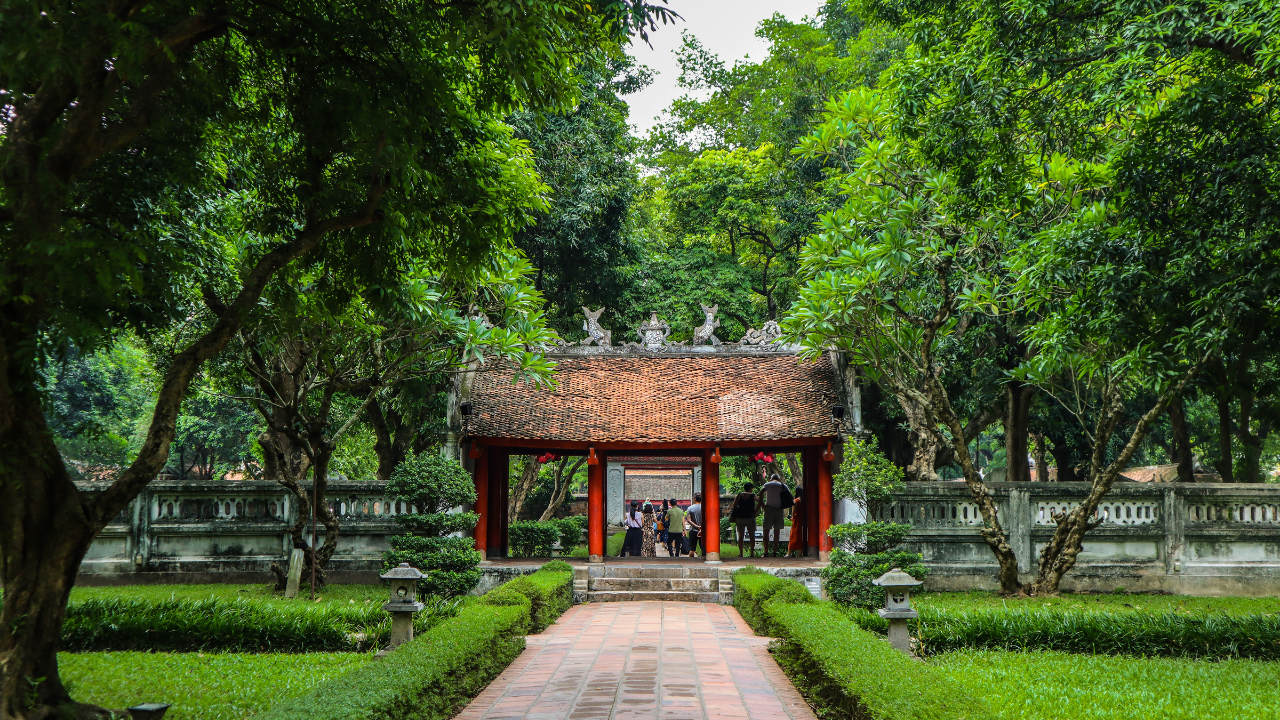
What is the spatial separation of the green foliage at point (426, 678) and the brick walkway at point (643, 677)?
0.16 m

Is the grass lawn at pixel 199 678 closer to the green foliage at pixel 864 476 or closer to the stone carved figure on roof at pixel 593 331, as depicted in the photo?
the green foliage at pixel 864 476

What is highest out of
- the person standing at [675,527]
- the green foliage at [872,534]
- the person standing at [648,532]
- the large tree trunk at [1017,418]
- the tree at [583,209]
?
the tree at [583,209]

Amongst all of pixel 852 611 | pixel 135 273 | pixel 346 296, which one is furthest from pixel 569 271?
pixel 135 273

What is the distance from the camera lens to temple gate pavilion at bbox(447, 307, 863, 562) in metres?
15.7

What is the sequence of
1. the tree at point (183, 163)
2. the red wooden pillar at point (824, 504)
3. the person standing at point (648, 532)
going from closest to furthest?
the tree at point (183, 163) → the red wooden pillar at point (824, 504) → the person standing at point (648, 532)

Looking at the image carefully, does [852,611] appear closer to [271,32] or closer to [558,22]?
[558,22]

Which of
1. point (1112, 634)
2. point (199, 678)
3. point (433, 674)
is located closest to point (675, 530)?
point (1112, 634)

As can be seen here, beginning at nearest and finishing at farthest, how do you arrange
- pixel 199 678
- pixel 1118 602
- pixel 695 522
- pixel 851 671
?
pixel 851 671 → pixel 199 678 → pixel 1118 602 → pixel 695 522

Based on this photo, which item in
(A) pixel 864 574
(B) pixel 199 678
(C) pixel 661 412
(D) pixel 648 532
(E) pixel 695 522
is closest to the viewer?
(B) pixel 199 678

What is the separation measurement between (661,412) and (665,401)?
1.35 ft

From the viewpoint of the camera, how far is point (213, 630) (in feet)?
29.9

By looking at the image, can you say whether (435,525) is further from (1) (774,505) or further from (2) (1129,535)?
(2) (1129,535)

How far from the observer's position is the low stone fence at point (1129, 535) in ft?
48.3

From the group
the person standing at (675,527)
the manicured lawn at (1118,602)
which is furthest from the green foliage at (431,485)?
the manicured lawn at (1118,602)
